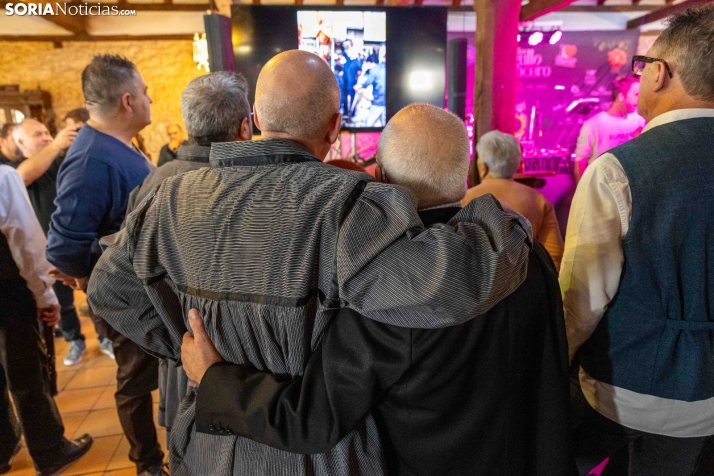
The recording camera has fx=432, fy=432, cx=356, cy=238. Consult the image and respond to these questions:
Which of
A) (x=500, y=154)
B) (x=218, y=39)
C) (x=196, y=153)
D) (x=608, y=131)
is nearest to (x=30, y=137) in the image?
(x=218, y=39)

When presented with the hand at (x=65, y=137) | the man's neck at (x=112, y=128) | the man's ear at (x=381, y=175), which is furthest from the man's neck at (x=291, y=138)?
the hand at (x=65, y=137)

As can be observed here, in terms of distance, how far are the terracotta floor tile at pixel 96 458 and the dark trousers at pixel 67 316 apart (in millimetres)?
1334

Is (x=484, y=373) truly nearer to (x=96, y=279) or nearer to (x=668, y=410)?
(x=668, y=410)

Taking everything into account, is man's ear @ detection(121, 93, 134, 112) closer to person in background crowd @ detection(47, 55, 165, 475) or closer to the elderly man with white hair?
person in background crowd @ detection(47, 55, 165, 475)

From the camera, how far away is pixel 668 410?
1101 mm

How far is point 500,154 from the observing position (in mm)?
2145

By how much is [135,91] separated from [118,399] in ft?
4.48

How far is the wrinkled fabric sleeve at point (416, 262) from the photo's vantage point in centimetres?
71

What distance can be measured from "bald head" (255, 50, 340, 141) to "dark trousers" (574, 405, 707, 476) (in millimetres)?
1122

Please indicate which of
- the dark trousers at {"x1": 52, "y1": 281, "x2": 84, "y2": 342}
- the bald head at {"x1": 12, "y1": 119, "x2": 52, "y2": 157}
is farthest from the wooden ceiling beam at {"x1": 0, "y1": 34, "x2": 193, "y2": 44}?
the dark trousers at {"x1": 52, "y1": 281, "x2": 84, "y2": 342}

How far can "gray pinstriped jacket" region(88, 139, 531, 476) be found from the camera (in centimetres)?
73

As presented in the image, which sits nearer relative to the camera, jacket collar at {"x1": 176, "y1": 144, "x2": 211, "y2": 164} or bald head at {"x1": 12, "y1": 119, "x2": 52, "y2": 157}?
jacket collar at {"x1": 176, "y1": 144, "x2": 211, "y2": 164}

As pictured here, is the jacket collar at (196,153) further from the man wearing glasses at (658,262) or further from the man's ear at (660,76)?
the man's ear at (660,76)

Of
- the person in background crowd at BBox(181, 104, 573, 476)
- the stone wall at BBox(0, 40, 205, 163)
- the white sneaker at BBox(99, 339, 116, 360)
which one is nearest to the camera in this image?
the person in background crowd at BBox(181, 104, 573, 476)
